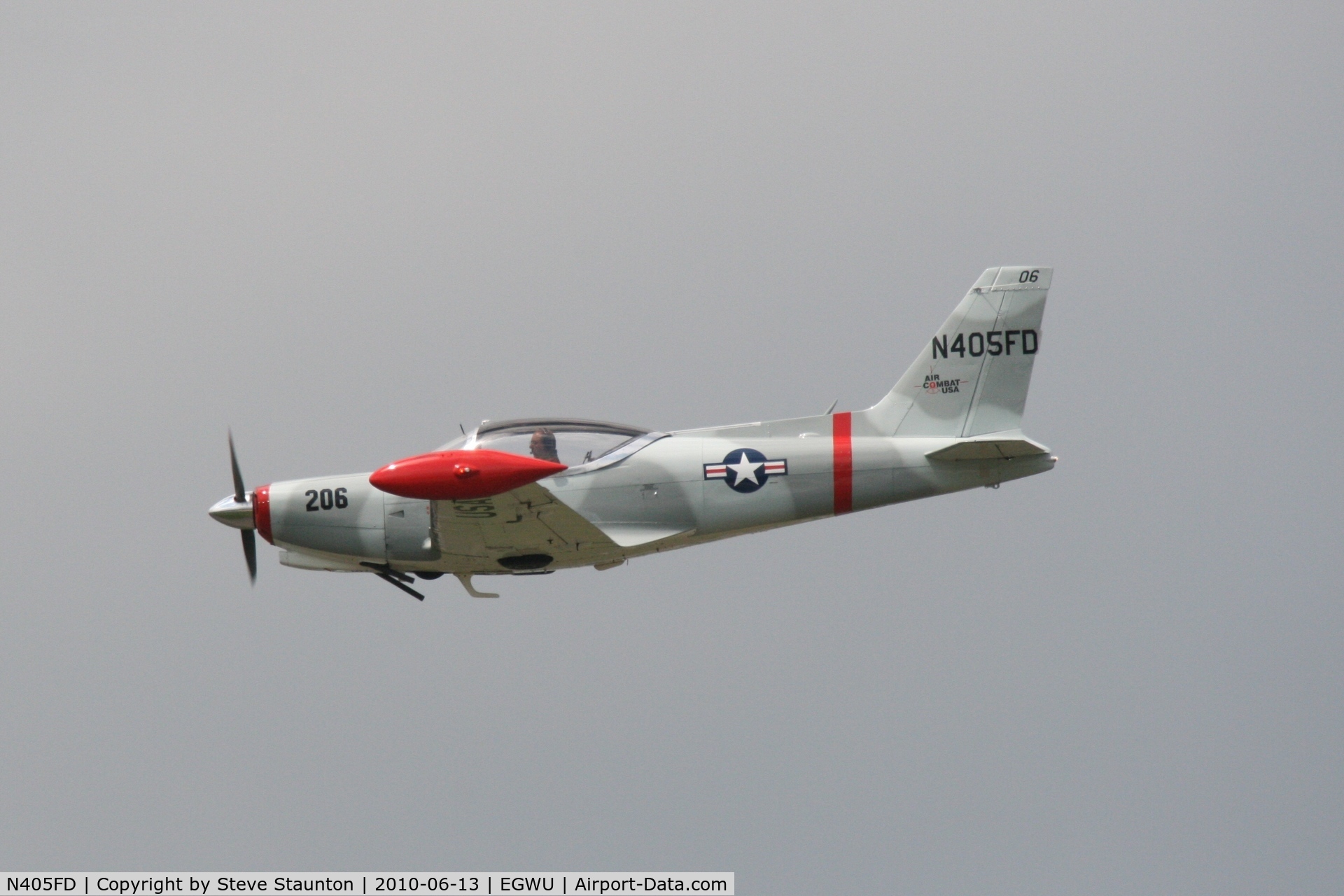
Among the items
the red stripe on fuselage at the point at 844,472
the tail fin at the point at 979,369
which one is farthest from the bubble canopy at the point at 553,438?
the tail fin at the point at 979,369

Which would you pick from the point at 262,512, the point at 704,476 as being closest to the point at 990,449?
the point at 704,476

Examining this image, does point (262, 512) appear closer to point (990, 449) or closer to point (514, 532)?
point (514, 532)

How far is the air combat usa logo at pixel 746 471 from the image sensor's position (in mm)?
21375

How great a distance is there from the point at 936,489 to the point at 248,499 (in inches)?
355

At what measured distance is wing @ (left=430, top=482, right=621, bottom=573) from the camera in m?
19.8

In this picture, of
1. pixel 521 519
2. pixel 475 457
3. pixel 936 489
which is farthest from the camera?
pixel 936 489

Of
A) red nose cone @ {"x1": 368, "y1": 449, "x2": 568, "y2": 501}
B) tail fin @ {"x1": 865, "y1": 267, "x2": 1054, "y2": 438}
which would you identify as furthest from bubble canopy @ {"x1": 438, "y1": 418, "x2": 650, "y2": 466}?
tail fin @ {"x1": 865, "y1": 267, "x2": 1054, "y2": 438}

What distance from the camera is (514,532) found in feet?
67.1

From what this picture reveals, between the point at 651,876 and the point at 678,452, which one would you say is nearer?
the point at 678,452

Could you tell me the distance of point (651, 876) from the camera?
24.0 meters

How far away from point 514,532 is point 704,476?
261 centimetres

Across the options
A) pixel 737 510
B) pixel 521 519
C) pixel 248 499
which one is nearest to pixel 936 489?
pixel 737 510

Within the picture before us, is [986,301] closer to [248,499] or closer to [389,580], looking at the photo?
[389,580]

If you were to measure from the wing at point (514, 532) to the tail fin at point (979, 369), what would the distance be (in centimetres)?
420
